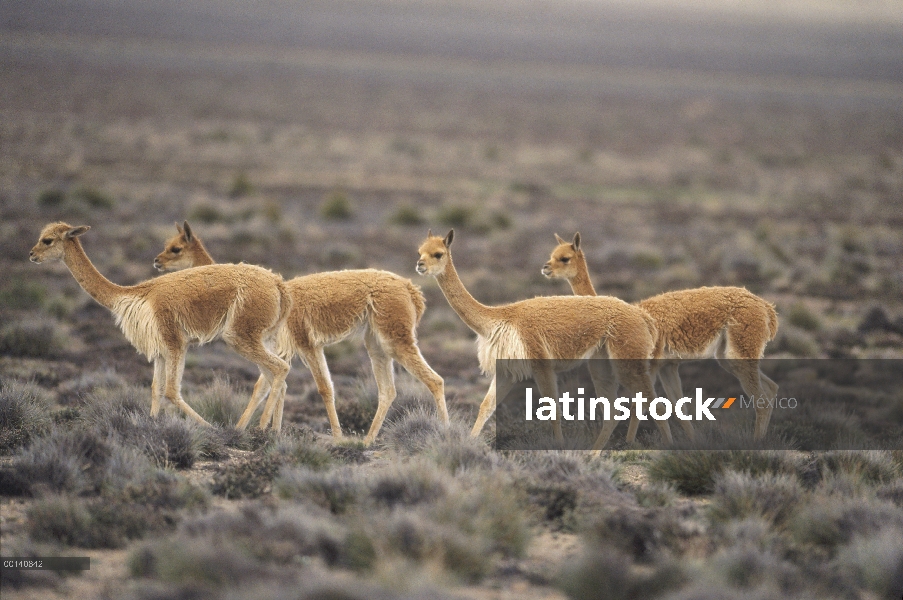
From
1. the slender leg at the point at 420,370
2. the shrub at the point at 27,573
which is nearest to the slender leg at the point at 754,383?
the slender leg at the point at 420,370

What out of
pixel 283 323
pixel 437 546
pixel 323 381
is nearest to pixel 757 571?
pixel 437 546

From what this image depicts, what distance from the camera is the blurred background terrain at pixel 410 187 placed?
15.8 m

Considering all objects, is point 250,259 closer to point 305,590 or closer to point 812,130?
point 305,590

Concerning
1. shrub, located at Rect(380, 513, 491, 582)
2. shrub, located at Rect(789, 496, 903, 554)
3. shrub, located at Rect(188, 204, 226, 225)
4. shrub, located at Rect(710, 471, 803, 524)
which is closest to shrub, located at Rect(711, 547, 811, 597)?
shrub, located at Rect(789, 496, 903, 554)

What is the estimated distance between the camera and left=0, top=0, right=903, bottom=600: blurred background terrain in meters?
15.8

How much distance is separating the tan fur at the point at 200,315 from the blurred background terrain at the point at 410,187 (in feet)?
4.85

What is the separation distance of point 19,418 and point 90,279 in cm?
156

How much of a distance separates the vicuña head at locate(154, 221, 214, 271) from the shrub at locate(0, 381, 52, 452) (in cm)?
197

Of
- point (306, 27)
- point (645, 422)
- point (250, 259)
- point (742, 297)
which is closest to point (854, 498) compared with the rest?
point (742, 297)

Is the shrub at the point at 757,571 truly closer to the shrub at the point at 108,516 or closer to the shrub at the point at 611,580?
the shrub at the point at 611,580

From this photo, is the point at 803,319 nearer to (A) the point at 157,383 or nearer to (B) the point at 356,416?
(B) the point at 356,416

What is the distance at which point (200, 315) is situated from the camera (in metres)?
8.63

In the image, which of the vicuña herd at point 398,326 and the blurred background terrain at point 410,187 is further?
the blurred background terrain at point 410,187

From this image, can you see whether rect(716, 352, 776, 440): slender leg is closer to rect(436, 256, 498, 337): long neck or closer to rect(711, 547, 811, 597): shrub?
rect(436, 256, 498, 337): long neck
